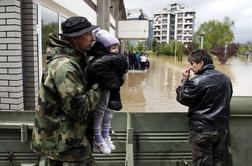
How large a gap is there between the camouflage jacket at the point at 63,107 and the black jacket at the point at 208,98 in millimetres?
1310

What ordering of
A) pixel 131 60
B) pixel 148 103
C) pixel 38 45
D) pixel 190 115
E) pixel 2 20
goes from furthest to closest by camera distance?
pixel 131 60 < pixel 148 103 < pixel 38 45 < pixel 2 20 < pixel 190 115

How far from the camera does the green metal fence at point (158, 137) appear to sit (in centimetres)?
341

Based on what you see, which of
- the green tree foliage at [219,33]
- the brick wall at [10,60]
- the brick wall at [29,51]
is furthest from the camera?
the green tree foliage at [219,33]

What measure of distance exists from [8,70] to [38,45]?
2.68 feet

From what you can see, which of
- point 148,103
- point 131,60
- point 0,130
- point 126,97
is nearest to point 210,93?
point 0,130

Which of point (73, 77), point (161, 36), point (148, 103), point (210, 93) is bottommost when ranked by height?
point (148, 103)

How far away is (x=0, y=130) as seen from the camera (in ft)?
10.9

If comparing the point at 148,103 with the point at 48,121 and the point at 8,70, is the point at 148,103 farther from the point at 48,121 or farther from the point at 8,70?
the point at 48,121

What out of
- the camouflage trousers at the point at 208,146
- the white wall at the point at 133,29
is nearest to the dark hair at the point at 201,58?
the camouflage trousers at the point at 208,146

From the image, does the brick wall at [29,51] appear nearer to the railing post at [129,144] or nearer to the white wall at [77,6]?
the railing post at [129,144]

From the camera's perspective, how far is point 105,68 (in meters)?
2.09

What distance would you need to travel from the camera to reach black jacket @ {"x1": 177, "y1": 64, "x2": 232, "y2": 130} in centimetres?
304

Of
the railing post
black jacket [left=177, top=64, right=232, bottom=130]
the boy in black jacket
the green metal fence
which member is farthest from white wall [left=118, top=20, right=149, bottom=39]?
the boy in black jacket

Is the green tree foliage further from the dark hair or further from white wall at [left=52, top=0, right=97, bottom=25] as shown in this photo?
the dark hair
